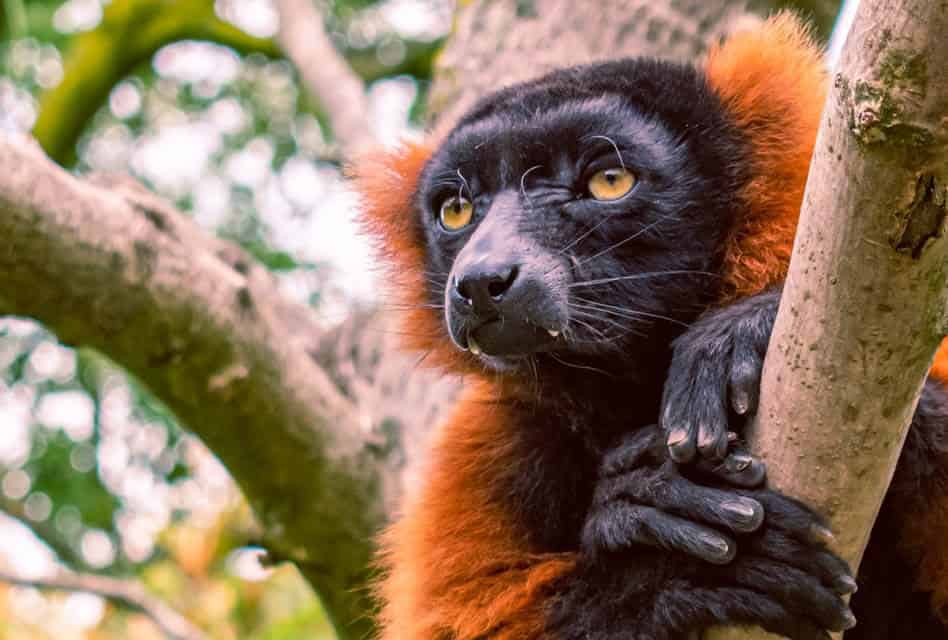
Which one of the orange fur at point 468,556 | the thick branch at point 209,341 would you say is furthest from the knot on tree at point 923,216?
the thick branch at point 209,341

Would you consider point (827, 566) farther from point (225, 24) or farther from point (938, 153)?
point (225, 24)

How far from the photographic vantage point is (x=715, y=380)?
2488mm

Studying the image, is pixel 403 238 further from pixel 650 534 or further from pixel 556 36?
pixel 556 36

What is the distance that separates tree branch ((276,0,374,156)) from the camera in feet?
20.9

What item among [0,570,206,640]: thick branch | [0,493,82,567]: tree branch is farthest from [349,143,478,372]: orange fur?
[0,493,82,567]: tree branch

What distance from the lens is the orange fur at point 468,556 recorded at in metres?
3.01

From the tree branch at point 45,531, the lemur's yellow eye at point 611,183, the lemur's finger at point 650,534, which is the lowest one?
the tree branch at point 45,531

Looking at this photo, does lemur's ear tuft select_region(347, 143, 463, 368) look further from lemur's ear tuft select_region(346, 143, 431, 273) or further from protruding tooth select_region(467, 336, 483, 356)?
protruding tooth select_region(467, 336, 483, 356)

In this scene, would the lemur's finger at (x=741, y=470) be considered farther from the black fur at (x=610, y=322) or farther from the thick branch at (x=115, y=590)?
the thick branch at (x=115, y=590)

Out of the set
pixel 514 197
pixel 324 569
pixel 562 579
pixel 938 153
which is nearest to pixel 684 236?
pixel 514 197

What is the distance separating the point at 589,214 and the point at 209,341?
1.59 meters

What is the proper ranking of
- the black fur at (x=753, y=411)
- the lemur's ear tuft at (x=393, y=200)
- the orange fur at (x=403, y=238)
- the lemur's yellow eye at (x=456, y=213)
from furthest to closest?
1. the lemur's ear tuft at (x=393, y=200)
2. the orange fur at (x=403, y=238)
3. the lemur's yellow eye at (x=456, y=213)
4. the black fur at (x=753, y=411)

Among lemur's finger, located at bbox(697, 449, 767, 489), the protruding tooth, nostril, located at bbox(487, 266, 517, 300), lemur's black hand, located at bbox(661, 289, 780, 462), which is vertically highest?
nostril, located at bbox(487, 266, 517, 300)

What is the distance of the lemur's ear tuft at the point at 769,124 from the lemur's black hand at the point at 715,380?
35 cm
